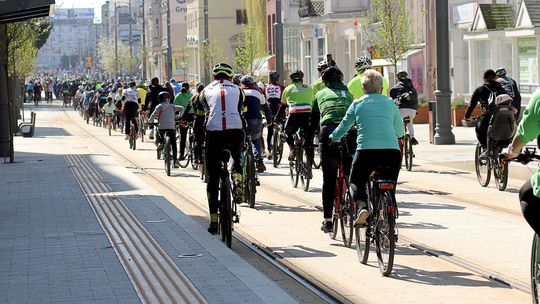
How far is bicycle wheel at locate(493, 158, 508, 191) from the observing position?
2061 cm

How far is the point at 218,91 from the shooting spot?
14836mm

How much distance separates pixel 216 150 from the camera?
14.7 meters

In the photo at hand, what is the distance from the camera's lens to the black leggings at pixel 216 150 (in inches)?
576

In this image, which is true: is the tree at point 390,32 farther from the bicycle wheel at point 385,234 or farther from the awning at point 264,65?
the awning at point 264,65

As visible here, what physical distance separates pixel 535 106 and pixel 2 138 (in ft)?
85.2

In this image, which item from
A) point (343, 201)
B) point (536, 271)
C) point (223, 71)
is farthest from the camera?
point (223, 71)

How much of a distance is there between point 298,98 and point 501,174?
13.5 feet

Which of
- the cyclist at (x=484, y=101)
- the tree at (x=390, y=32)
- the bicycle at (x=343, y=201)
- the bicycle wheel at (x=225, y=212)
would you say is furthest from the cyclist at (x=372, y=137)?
the tree at (x=390, y=32)

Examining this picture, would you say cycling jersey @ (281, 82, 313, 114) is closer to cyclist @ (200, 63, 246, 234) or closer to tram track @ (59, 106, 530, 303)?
tram track @ (59, 106, 530, 303)

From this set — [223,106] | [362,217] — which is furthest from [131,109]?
[362,217]

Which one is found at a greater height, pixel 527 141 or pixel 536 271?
pixel 527 141

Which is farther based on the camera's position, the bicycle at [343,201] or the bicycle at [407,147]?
the bicycle at [407,147]

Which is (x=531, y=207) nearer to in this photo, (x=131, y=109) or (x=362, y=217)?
(x=362, y=217)

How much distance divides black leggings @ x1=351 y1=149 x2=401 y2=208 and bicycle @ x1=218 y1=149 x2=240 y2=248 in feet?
6.59
